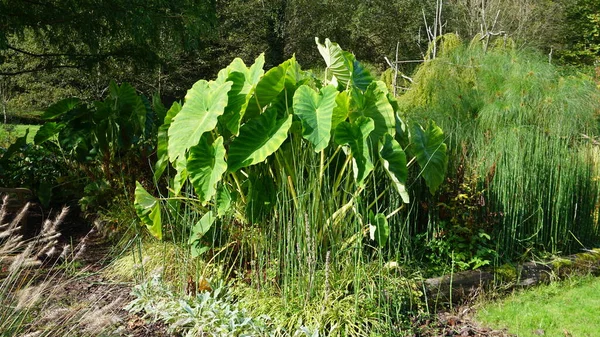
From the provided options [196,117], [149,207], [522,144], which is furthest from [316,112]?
[522,144]

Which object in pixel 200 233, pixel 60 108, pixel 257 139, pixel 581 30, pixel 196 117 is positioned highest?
pixel 196 117

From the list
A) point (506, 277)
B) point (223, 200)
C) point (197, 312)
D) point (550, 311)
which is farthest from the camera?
point (506, 277)

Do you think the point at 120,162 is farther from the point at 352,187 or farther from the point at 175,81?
the point at 175,81

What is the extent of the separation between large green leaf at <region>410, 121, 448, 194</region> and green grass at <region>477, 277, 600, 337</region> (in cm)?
78

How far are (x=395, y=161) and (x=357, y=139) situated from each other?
0.25 m

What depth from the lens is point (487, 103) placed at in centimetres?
516

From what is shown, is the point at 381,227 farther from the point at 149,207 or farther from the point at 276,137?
A: the point at 149,207

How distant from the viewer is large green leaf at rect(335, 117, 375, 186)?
3.10m

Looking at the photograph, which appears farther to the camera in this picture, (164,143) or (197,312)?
(164,143)

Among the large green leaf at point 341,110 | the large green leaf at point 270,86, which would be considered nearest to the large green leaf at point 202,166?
the large green leaf at point 270,86

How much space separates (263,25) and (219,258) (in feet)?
51.8

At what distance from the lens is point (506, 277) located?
3.89m

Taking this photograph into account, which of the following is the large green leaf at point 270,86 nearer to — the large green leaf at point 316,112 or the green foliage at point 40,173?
the large green leaf at point 316,112

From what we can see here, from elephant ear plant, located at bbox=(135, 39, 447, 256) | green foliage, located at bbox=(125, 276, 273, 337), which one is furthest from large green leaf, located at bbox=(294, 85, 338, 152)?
green foliage, located at bbox=(125, 276, 273, 337)
